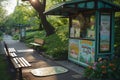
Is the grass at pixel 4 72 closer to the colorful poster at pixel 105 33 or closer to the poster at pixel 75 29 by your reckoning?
the poster at pixel 75 29

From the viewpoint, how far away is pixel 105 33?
9.69m

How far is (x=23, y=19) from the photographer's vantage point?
34969 mm

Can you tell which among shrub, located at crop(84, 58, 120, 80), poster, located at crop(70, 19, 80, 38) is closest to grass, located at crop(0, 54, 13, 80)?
shrub, located at crop(84, 58, 120, 80)

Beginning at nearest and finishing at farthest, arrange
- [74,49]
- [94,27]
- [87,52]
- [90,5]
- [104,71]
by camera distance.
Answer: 1. [104,71]
2. [90,5]
3. [94,27]
4. [87,52]
5. [74,49]

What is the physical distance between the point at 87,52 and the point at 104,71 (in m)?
2.20

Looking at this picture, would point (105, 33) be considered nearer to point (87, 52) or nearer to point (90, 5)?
point (87, 52)

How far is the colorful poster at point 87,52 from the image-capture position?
972 centimetres

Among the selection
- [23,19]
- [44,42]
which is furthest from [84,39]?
[23,19]

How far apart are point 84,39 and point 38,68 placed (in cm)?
251

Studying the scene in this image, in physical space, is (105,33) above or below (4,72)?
above

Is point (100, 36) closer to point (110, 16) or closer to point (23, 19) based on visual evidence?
point (110, 16)

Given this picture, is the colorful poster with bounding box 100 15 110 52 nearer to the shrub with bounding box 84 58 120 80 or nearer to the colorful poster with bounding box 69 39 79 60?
the shrub with bounding box 84 58 120 80

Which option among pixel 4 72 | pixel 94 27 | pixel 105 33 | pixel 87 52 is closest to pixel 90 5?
pixel 94 27

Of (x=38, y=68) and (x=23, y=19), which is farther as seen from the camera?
(x=23, y=19)
